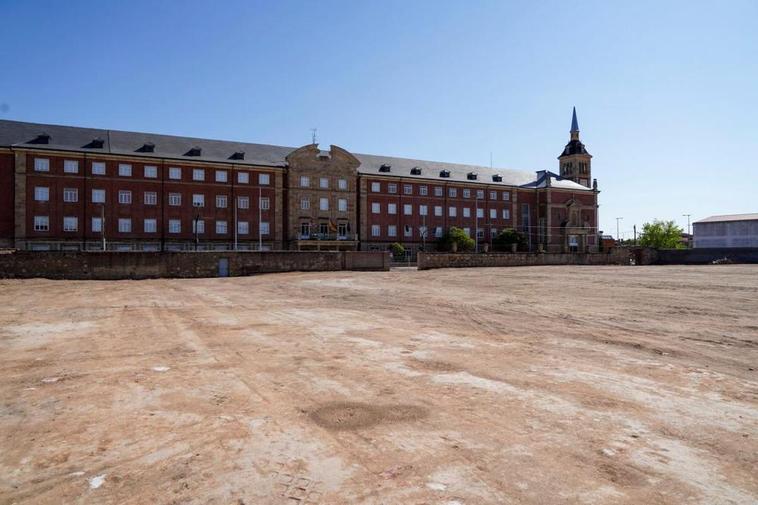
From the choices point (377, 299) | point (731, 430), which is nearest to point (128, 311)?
point (377, 299)

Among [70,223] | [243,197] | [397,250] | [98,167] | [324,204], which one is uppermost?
[98,167]

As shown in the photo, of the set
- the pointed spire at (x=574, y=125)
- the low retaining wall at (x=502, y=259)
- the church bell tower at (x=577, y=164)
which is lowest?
the low retaining wall at (x=502, y=259)

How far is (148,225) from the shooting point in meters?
56.5

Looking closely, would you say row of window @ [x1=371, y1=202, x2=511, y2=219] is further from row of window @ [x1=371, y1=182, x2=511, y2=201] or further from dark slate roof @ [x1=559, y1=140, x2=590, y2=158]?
dark slate roof @ [x1=559, y1=140, x2=590, y2=158]

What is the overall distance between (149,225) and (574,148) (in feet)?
275

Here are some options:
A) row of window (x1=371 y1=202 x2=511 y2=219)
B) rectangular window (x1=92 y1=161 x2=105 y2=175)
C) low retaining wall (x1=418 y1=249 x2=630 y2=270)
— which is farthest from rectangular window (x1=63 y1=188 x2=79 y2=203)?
low retaining wall (x1=418 y1=249 x2=630 y2=270)

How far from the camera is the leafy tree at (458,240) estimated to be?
224 feet

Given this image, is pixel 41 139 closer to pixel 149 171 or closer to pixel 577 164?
pixel 149 171

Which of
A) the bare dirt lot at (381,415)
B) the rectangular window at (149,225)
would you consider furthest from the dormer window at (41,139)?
the bare dirt lot at (381,415)

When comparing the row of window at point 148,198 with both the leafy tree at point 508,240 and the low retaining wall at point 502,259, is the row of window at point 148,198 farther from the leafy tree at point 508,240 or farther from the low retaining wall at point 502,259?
the leafy tree at point 508,240

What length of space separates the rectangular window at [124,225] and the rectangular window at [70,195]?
16.5ft

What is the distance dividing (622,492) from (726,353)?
6.32m

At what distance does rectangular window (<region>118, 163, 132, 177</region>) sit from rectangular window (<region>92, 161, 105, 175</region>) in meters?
1.74

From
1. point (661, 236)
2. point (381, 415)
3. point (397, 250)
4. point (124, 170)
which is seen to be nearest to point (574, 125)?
point (661, 236)
